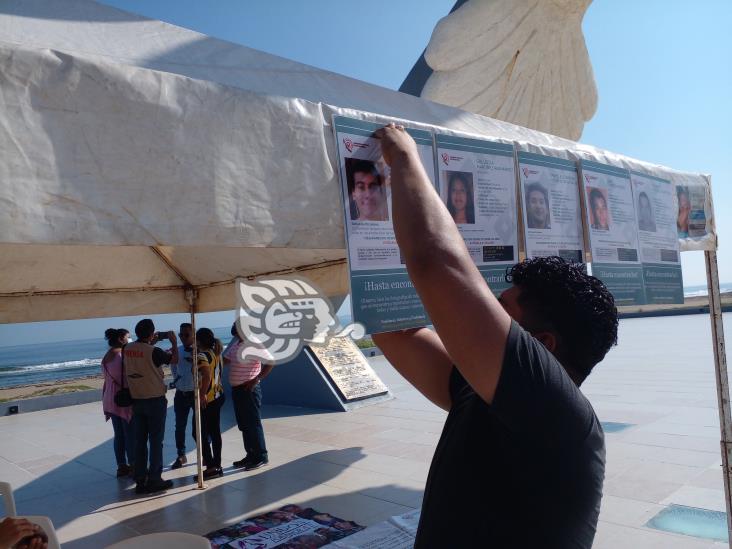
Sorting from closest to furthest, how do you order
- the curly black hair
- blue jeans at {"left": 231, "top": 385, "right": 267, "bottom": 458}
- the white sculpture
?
1. the curly black hair
2. blue jeans at {"left": 231, "top": 385, "right": 267, "bottom": 458}
3. the white sculpture

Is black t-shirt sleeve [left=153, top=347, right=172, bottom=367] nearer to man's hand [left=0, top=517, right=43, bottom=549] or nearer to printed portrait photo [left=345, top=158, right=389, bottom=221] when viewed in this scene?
man's hand [left=0, top=517, right=43, bottom=549]

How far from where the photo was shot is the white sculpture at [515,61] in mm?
8117


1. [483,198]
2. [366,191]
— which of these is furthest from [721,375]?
[366,191]

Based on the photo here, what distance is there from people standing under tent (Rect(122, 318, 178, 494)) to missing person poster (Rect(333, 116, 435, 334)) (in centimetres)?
422

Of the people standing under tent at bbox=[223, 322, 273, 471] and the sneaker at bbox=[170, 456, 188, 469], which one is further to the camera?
the sneaker at bbox=[170, 456, 188, 469]

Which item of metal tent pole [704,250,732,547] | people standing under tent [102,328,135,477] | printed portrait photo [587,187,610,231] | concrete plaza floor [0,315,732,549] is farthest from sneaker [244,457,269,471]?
printed portrait photo [587,187,610,231]

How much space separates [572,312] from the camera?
110 centimetres

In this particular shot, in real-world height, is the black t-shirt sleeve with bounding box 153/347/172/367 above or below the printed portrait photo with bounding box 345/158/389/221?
below

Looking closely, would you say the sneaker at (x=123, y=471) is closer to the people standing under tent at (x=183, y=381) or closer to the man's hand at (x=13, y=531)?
the people standing under tent at (x=183, y=381)

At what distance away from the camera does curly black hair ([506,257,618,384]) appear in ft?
3.62

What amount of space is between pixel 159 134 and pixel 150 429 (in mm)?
4651

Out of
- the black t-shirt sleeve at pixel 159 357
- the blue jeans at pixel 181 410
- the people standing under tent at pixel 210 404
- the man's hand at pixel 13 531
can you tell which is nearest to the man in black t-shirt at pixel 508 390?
the man's hand at pixel 13 531

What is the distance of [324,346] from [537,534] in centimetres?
961

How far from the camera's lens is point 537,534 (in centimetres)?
Result: 101
